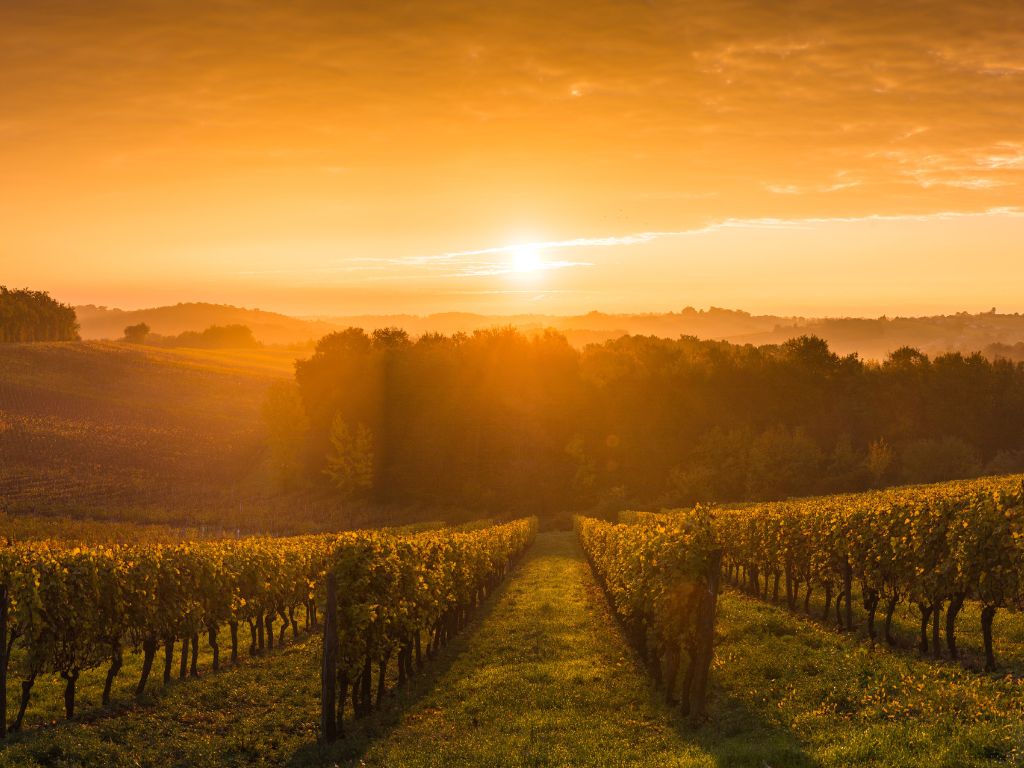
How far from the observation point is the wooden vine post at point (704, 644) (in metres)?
15.5

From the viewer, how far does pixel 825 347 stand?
9275cm

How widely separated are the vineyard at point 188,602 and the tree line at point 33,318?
17123cm

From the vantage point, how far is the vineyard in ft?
54.5

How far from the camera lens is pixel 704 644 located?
15.5m

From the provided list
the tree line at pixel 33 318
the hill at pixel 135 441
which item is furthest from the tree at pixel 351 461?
the tree line at pixel 33 318

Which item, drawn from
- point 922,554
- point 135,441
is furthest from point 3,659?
point 135,441

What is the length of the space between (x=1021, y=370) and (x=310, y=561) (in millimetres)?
93007

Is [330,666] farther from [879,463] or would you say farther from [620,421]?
[879,463]

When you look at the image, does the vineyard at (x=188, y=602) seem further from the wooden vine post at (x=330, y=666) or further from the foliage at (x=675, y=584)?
the foliage at (x=675, y=584)

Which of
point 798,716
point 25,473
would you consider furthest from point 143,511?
point 798,716

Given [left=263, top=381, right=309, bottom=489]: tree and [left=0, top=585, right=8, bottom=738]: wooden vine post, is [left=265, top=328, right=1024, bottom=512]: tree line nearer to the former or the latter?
[left=263, top=381, right=309, bottom=489]: tree

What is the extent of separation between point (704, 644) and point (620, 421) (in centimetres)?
7050

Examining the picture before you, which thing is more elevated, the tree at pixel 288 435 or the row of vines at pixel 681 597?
the row of vines at pixel 681 597

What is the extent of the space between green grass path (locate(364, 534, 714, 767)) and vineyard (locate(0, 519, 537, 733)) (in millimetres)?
1868
